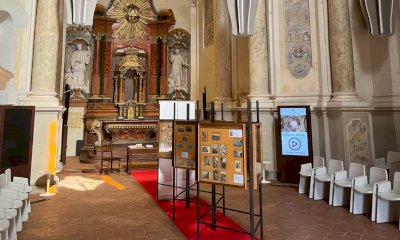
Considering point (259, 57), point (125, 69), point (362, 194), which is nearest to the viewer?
point (362, 194)

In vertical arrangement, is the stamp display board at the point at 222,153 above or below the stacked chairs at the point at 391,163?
above

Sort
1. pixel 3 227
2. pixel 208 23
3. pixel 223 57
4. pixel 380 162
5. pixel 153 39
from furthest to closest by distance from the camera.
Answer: pixel 153 39 < pixel 208 23 < pixel 223 57 < pixel 380 162 < pixel 3 227

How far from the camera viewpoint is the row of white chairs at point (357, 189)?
4.38 meters

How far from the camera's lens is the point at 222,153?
352cm

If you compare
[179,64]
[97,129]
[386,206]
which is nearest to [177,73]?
[179,64]

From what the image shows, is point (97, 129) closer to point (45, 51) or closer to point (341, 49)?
point (45, 51)

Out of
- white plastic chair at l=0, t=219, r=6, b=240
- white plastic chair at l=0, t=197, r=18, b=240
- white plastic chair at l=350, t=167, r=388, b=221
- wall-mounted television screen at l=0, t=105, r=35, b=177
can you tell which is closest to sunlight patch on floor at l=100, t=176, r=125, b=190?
wall-mounted television screen at l=0, t=105, r=35, b=177

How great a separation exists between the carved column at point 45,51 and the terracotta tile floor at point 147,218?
8.02 ft

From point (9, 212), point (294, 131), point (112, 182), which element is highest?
point (294, 131)

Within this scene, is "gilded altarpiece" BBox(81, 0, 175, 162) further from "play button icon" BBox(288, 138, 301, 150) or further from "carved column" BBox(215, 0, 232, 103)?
"play button icon" BBox(288, 138, 301, 150)

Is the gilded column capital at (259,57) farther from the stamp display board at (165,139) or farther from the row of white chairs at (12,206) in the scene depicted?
the row of white chairs at (12,206)

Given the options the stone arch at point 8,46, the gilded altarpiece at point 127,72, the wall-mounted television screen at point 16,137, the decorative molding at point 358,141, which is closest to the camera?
the wall-mounted television screen at point 16,137

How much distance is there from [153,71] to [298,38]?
773 centimetres

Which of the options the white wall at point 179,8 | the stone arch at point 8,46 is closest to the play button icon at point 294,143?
the stone arch at point 8,46
